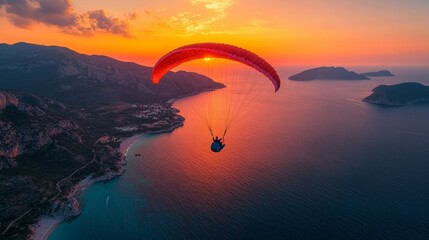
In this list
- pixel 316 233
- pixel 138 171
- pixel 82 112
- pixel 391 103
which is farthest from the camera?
pixel 391 103

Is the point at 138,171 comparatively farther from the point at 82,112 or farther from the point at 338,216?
the point at 82,112

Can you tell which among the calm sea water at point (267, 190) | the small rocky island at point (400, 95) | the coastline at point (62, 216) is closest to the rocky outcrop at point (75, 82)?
the calm sea water at point (267, 190)

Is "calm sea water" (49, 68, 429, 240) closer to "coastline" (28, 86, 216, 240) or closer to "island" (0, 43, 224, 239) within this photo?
"coastline" (28, 86, 216, 240)

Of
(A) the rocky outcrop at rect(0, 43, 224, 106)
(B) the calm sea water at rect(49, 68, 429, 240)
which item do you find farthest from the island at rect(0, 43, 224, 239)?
(A) the rocky outcrop at rect(0, 43, 224, 106)

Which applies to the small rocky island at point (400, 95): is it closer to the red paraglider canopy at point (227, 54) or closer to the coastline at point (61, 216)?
the coastline at point (61, 216)

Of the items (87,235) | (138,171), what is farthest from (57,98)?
(87,235)

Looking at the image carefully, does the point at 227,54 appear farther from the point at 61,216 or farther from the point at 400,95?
the point at 400,95
